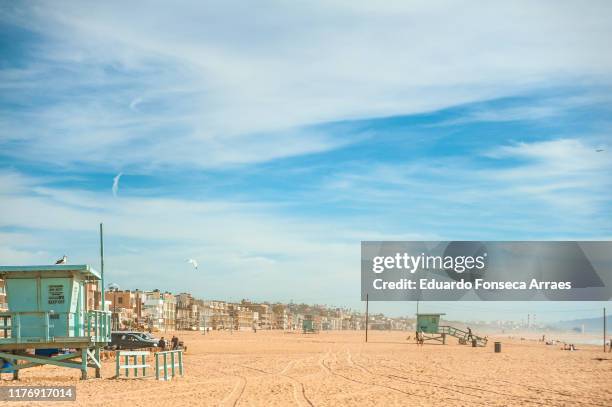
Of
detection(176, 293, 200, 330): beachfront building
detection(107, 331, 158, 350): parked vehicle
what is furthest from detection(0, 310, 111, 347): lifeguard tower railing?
detection(176, 293, 200, 330): beachfront building

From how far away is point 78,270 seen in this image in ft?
77.2

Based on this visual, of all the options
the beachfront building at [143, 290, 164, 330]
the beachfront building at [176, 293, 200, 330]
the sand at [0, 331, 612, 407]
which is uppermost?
the sand at [0, 331, 612, 407]

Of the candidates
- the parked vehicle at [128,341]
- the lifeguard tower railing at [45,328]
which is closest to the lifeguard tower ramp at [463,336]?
the parked vehicle at [128,341]

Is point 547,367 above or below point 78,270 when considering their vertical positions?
below

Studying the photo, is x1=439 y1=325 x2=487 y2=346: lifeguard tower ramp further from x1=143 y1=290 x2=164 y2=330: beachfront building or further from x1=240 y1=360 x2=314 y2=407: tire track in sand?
x1=143 y1=290 x2=164 y2=330: beachfront building

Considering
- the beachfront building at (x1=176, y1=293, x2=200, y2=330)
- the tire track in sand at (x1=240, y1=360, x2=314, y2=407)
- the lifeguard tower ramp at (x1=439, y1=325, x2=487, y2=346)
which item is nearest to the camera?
the tire track in sand at (x1=240, y1=360, x2=314, y2=407)

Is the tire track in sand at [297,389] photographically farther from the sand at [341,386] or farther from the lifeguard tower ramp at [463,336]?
the lifeguard tower ramp at [463,336]

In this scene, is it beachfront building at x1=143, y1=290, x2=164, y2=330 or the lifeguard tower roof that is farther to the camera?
beachfront building at x1=143, y1=290, x2=164, y2=330

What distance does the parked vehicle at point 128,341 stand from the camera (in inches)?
1708

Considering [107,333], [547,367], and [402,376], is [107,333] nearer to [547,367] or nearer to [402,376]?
[402,376]

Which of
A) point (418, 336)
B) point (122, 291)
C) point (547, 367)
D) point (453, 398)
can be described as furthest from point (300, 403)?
point (122, 291)

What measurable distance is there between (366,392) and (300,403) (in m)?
3.53

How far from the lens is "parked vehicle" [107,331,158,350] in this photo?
43.4 meters

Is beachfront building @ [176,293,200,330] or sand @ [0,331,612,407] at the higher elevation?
sand @ [0,331,612,407]
